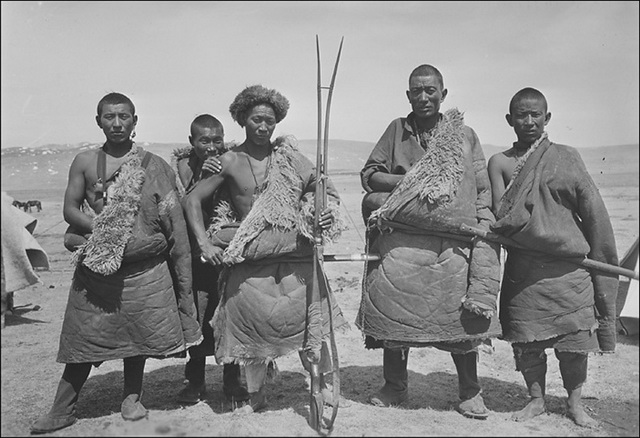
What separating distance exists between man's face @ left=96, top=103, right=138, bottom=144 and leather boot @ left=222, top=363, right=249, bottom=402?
1867 millimetres

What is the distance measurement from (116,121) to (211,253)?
1.05 metres

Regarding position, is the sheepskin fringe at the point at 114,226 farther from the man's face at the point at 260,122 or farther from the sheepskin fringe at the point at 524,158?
the sheepskin fringe at the point at 524,158

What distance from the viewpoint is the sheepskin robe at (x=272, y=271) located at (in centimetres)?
372

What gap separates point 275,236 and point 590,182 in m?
2.04

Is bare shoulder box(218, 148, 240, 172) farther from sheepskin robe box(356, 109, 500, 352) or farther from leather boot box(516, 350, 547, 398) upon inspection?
leather boot box(516, 350, 547, 398)

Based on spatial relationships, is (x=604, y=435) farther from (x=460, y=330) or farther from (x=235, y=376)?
(x=235, y=376)

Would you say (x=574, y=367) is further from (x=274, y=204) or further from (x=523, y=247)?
(x=274, y=204)

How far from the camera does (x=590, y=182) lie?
145 inches

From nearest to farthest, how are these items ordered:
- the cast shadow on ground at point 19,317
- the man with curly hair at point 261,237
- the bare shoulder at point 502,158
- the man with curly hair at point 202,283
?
1. the man with curly hair at point 261,237
2. the bare shoulder at point 502,158
3. the man with curly hair at point 202,283
4. the cast shadow on ground at point 19,317

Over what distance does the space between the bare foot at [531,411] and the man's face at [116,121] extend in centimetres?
322

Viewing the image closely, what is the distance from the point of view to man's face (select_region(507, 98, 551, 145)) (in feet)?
12.6

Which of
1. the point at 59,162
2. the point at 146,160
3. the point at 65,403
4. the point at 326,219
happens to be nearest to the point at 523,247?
the point at 326,219

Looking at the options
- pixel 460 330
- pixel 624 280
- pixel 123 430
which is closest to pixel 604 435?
pixel 460 330

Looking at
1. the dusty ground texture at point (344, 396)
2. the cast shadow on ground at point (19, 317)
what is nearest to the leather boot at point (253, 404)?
the dusty ground texture at point (344, 396)
